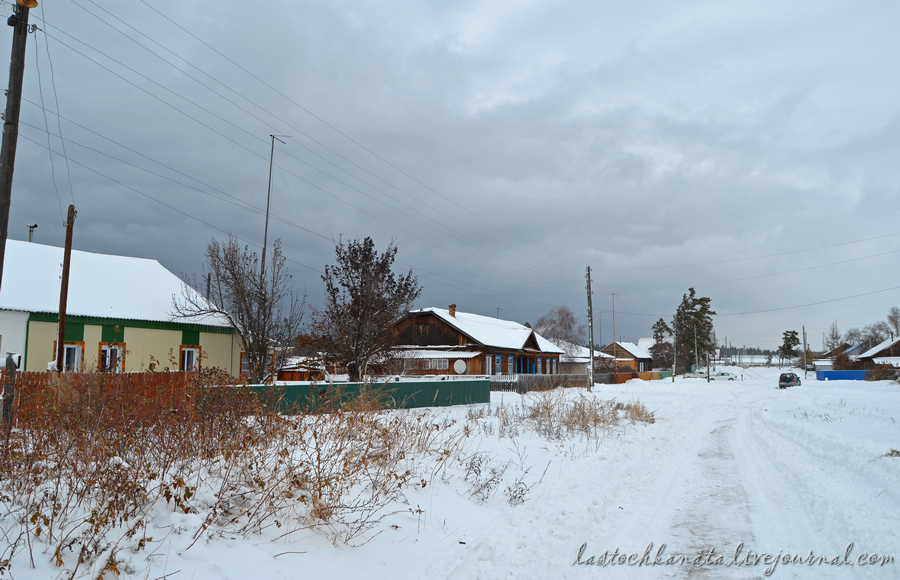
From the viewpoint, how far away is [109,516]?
14.2ft

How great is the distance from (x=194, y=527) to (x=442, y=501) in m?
3.18

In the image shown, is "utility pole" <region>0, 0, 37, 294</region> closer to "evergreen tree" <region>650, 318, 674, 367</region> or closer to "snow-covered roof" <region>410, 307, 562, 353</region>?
"snow-covered roof" <region>410, 307, 562, 353</region>

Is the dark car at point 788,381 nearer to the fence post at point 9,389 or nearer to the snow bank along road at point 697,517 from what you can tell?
the snow bank along road at point 697,517

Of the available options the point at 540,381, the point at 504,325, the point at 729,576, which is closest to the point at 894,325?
the point at 504,325

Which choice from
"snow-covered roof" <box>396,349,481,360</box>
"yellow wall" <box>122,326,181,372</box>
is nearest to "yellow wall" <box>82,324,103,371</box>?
"yellow wall" <box>122,326,181,372</box>

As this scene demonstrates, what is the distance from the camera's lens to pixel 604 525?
663cm

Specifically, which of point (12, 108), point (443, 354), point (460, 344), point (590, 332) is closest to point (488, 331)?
point (460, 344)

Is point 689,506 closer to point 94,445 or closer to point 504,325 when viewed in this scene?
point 94,445

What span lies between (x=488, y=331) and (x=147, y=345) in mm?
30428

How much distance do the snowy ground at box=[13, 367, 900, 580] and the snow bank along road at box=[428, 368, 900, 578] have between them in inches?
0.9

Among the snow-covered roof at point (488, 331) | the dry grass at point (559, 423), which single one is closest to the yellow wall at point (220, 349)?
the snow-covered roof at point (488, 331)

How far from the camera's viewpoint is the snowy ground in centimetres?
480

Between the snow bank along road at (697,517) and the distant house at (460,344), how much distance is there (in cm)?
3099

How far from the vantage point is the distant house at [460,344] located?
46125 millimetres
